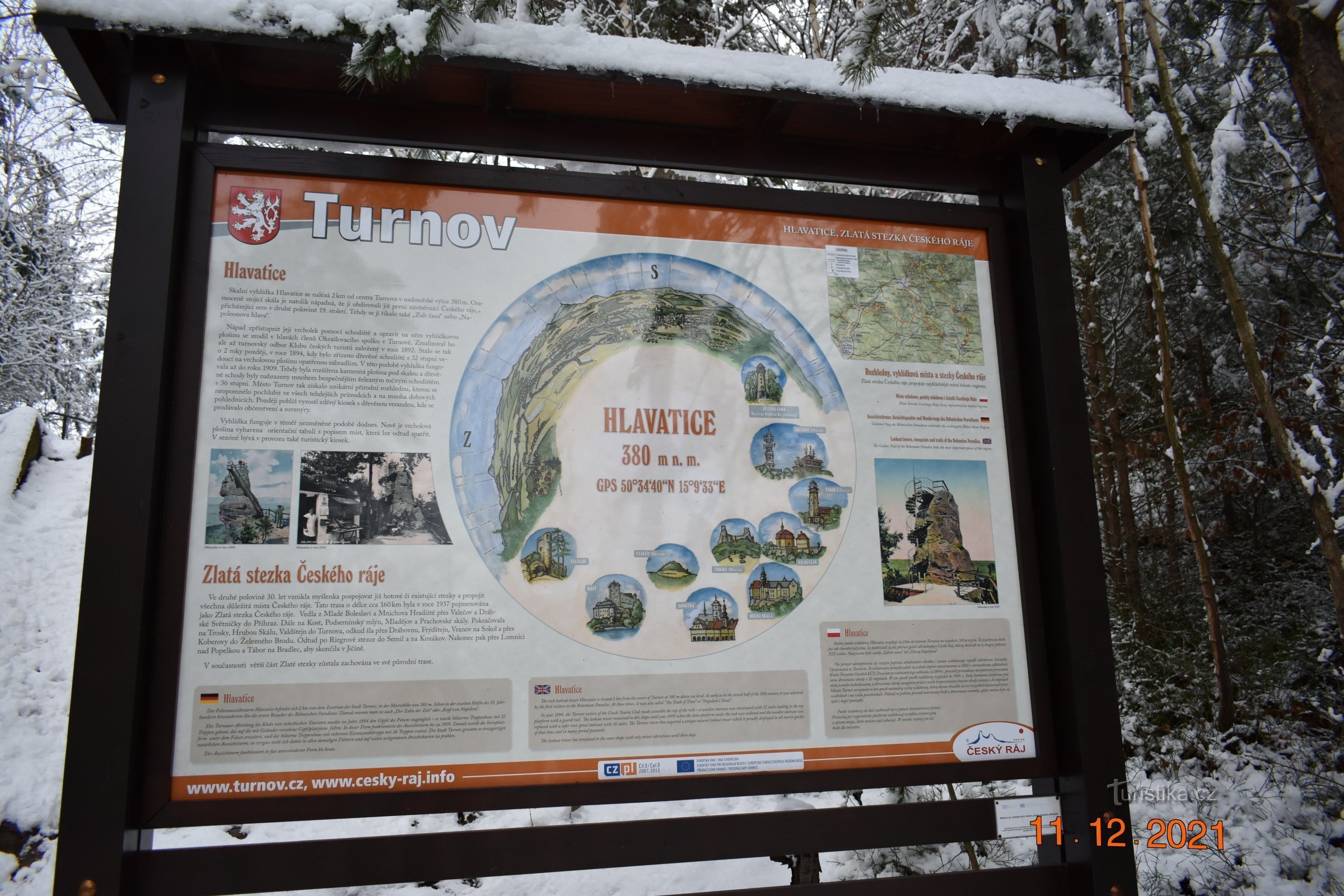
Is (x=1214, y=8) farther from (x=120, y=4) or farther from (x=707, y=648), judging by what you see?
(x=120, y=4)

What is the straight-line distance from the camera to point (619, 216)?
274cm

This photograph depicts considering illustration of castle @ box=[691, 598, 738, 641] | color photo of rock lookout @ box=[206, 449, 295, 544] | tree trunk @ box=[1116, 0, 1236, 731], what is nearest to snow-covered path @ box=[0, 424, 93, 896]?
color photo of rock lookout @ box=[206, 449, 295, 544]

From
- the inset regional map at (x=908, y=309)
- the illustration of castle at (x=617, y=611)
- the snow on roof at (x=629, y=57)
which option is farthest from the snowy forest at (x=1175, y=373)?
the illustration of castle at (x=617, y=611)

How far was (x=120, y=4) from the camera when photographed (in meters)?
2.21

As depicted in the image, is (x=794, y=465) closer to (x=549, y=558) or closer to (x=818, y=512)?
(x=818, y=512)

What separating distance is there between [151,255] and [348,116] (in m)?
0.80

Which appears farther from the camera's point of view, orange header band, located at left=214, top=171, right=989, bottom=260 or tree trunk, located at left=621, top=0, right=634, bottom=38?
tree trunk, located at left=621, top=0, right=634, bottom=38

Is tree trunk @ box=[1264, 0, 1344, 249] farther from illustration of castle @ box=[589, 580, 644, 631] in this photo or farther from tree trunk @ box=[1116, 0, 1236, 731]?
illustration of castle @ box=[589, 580, 644, 631]

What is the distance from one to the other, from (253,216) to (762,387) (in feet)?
5.64

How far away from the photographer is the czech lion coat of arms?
2.47 m

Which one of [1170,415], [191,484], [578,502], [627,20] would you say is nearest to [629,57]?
[578,502]

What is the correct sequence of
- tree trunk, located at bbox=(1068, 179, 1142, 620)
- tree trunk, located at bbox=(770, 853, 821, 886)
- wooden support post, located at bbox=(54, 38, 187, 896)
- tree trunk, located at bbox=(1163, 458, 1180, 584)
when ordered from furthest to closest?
1. tree trunk, located at bbox=(1163, 458, 1180, 584)
2. tree trunk, located at bbox=(1068, 179, 1142, 620)
3. tree trunk, located at bbox=(770, 853, 821, 886)
4. wooden support post, located at bbox=(54, 38, 187, 896)

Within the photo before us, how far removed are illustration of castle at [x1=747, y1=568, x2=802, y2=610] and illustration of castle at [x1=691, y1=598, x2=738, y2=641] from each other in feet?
0.28

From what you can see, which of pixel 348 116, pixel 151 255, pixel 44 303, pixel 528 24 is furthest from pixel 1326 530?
pixel 44 303
